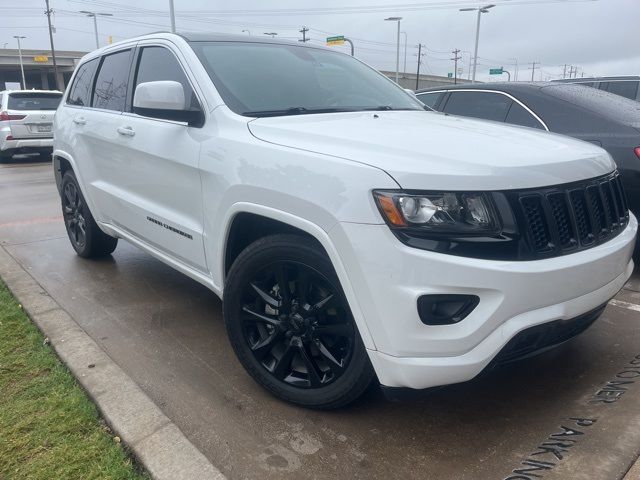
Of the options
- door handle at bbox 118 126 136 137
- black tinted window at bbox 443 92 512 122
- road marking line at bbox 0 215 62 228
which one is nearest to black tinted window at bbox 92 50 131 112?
door handle at bbox 118 126 136 137

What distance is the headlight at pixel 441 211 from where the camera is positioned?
2.14 metres

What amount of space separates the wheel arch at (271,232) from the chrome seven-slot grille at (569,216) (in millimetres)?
736

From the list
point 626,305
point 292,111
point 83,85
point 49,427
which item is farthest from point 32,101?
point 626,305

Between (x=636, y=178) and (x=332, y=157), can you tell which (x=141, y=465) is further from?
(x=636, y=178)

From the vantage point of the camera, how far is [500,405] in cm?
280

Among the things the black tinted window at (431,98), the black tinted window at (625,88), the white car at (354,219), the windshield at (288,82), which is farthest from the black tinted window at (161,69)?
the black tinted window at (625,88)

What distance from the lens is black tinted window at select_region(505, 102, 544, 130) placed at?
4.98 meters

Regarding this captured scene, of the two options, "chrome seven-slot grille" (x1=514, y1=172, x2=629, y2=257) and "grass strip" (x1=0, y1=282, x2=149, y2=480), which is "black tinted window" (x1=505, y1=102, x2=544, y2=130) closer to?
"chrome seven-slot grille" (x1=514, y1=172, x2=629, y2=257)

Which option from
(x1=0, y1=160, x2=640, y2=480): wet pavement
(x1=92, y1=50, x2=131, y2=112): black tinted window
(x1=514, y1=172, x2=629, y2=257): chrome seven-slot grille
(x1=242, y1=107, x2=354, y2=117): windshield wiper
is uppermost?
(x1=92, y1=50, x2=131, y2=112): black tinted window

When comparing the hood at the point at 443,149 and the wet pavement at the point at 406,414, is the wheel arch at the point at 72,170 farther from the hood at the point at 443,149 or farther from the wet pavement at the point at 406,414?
the hood at the point at 443,149

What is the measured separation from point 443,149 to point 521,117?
3144mm

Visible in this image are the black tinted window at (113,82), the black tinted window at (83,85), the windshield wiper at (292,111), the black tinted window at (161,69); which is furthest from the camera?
the black tinted window at (83,85)

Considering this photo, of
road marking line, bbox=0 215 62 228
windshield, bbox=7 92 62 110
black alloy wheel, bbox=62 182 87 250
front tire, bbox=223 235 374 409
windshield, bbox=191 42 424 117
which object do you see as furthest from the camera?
windshield, bbox=7 92 62 110

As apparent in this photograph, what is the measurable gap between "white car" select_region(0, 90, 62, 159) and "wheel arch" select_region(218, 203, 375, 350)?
41.4 ft
